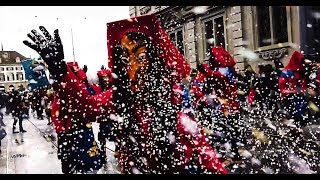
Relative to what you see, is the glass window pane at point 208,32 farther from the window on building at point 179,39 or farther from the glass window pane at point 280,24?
the glass window pane at point 280,24

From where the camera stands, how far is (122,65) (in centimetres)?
279

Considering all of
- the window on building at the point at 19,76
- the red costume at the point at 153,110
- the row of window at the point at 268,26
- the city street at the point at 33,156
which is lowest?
the city street at the point at 33,156

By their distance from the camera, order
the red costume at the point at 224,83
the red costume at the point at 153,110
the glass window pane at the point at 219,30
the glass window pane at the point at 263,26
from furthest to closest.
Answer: the glass window pane at the point at 219,30, the glass window pane at the point at 263,26, the red costume at the point at 224,83, the red costume at the point at 153,110

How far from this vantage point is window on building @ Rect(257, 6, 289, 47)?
11825 millimetres

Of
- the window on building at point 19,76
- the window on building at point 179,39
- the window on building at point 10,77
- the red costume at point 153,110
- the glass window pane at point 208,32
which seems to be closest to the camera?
the red costume at point 153,110

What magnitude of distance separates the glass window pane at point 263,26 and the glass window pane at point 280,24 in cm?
27

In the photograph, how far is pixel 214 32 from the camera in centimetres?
1511

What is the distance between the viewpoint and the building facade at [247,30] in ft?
36.1

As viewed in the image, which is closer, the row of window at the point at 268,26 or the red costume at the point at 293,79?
the red costume at the point at 293,79

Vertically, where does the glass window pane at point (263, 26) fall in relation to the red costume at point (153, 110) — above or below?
above

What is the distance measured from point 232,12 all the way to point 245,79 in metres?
3.51

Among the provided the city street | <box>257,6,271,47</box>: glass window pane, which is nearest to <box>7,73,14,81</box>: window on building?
the city street

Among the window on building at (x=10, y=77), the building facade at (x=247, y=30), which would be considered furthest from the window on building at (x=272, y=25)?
the window on building at (x=10, y=77)

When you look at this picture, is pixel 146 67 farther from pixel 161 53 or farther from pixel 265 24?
pixel 265 24
